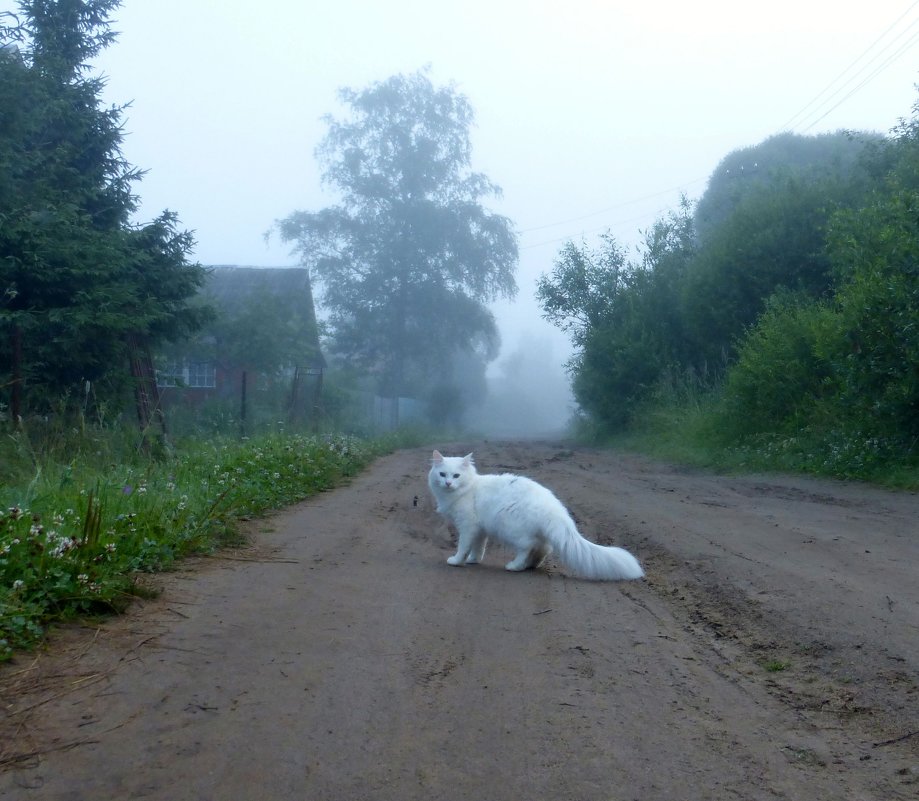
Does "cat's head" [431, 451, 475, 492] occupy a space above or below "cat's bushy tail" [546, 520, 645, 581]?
above

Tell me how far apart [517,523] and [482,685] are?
9.24 ft

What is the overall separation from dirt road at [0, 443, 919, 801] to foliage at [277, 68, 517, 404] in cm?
3953

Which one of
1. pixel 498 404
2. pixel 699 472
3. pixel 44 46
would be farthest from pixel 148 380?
pixel 498 404

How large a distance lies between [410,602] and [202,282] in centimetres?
1303

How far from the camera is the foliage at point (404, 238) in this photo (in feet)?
151

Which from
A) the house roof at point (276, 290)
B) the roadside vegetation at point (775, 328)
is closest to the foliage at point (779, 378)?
the roadside vegetation at point (775, 328)

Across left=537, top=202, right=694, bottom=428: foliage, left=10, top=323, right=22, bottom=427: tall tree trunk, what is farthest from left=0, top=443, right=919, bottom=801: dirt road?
left=537, top=202, right=694, bottom=428: foliage

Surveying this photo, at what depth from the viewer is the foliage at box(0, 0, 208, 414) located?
12.9 m

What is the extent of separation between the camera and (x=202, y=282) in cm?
1727

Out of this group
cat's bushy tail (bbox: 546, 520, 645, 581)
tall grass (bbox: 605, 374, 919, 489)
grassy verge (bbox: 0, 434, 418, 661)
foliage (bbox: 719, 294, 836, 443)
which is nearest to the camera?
grassy verge (bbox: 0, 434, 418, 661)

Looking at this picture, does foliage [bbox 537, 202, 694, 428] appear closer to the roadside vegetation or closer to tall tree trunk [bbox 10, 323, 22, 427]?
the roadside vegetation

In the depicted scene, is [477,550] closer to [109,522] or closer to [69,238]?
[109,522]

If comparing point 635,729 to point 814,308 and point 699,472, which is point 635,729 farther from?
point 814,308

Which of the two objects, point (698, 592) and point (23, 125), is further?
point (23, 125)
